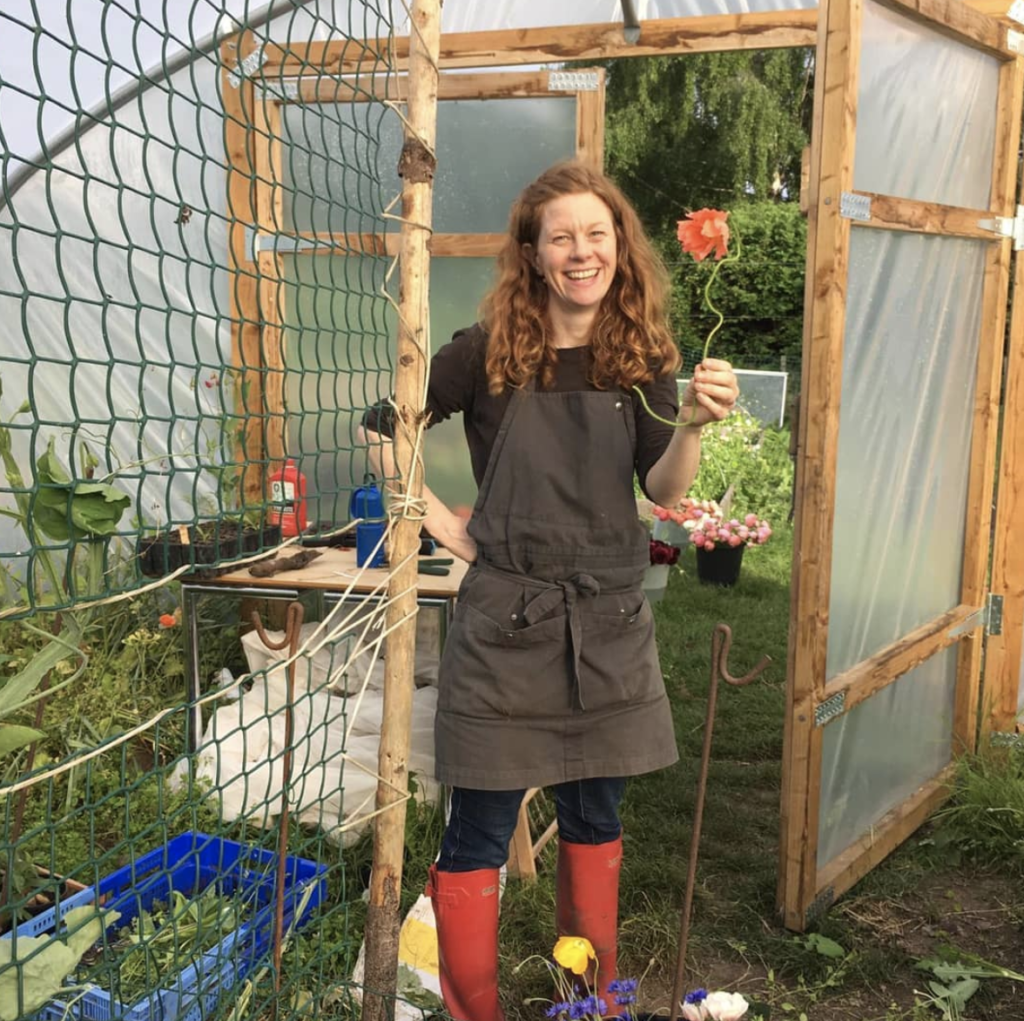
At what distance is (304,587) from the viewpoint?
3252mm

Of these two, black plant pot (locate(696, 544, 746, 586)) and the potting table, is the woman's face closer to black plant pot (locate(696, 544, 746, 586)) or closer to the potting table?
the potting table

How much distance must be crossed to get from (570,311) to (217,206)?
9.97 feet

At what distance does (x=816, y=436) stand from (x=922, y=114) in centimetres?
110

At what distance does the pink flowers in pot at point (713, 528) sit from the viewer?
6.42 metres

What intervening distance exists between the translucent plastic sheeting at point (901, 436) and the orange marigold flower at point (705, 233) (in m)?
1.27

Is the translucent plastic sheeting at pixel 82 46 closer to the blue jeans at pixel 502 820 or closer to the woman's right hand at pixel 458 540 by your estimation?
the woman's right hand at pixel 458 540

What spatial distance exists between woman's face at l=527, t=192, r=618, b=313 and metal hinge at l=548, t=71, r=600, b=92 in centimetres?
239

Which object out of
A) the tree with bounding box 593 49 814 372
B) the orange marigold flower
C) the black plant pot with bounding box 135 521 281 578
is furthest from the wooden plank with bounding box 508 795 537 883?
the tree with bounding box 593 49 814 372

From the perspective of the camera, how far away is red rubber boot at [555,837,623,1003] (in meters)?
2.24

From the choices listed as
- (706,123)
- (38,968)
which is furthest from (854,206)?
(706,123)

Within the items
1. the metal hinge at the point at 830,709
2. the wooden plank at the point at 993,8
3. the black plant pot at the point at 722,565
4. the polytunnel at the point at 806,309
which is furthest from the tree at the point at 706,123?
the metal hinge at the point at 830,709

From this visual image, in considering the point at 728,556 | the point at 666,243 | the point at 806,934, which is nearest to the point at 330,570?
the point at 806,934

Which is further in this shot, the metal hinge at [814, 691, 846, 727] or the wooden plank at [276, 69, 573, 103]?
the wooden plank at [276, 69, 573, 103]

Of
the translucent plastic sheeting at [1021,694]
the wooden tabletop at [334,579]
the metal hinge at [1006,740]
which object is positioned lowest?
the metal hinge at [1006,740]
